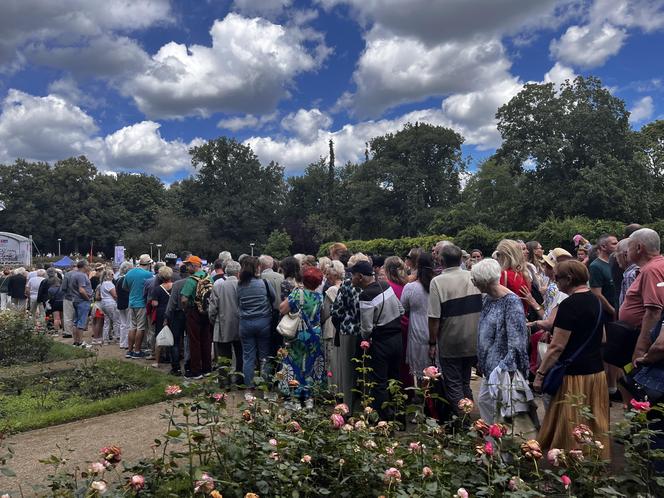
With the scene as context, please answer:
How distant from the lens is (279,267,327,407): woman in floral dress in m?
5.44

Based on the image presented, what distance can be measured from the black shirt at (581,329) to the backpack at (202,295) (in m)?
4.94

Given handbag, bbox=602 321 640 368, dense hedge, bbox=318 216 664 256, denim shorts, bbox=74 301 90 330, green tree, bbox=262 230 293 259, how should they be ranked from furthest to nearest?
green tree, bbox=262 230 293 259 → dense hedge, bbox=318 216 664 256 → denim shorts, bbox=74 301 90 330 → handbag, bbox=602 321 640 368

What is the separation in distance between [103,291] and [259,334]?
217 inches

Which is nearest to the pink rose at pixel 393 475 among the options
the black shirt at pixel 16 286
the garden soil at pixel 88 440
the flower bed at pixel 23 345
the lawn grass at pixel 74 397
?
the garden soil at pixel 88 440

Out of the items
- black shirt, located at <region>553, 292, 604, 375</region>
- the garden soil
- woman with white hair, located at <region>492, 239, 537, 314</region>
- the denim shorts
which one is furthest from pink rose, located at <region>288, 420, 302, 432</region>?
the denim shorts

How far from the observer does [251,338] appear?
6191 millimetres

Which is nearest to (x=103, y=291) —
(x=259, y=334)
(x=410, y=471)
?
(x=259, y=334)

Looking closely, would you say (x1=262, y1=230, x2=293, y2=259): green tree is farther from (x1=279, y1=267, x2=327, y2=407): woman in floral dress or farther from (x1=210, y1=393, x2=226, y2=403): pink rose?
(x1=210, y1=393, x2=226, y2=403): pink rose

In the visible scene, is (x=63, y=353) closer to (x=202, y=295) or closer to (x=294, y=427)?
(x=202, y=295)

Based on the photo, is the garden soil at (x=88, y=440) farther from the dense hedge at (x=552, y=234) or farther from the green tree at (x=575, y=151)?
the green tree at (x=575, y=151)

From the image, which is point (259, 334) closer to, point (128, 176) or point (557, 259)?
point (557, 259)

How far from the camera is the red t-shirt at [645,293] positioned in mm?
3553

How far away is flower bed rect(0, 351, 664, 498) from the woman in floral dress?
8.58ft

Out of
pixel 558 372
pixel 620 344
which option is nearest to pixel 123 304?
pixel 558 372
